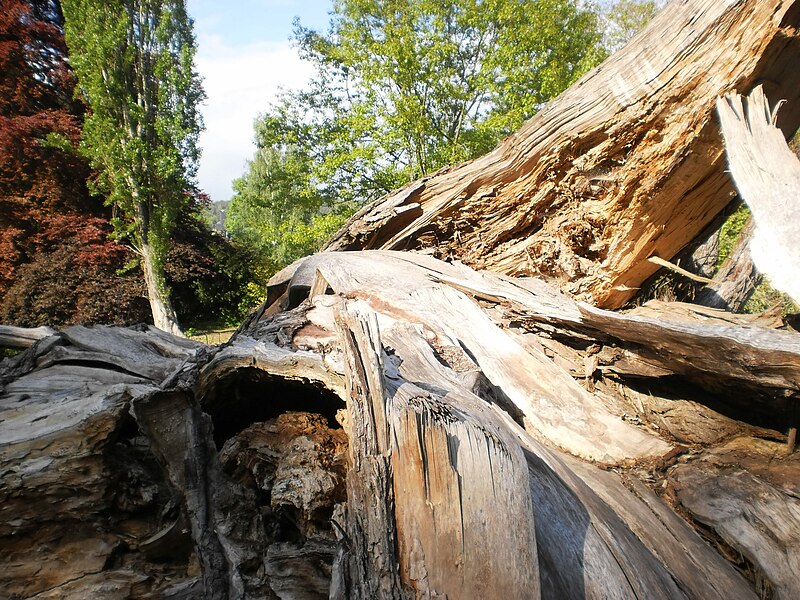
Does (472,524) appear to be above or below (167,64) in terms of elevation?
below

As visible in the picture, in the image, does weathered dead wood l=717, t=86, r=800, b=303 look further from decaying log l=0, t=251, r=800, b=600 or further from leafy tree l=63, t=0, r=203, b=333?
leafy tree l=63, t=0, r=203, b=333

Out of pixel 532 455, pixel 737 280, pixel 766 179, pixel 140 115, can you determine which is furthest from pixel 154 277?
pixel 766 179

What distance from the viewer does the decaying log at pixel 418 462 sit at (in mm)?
1192

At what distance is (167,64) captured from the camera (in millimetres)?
10500

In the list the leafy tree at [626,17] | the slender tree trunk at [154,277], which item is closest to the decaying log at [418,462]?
the slender tree trunk at [154,277]

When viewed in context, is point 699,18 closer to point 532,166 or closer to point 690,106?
point 690,106

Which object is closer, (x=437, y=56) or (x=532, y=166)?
(x=532, y=166)

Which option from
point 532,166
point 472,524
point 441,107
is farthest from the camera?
point 441,107

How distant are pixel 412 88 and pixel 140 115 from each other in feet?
21.6

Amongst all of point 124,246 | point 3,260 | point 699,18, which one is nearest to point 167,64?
point 124,246

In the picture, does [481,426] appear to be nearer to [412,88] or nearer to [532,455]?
[532,455]

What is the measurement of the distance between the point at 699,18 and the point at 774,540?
208 centimetres

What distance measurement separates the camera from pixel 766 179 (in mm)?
1907

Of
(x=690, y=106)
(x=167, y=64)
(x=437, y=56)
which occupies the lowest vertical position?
(x=690, y=106)
